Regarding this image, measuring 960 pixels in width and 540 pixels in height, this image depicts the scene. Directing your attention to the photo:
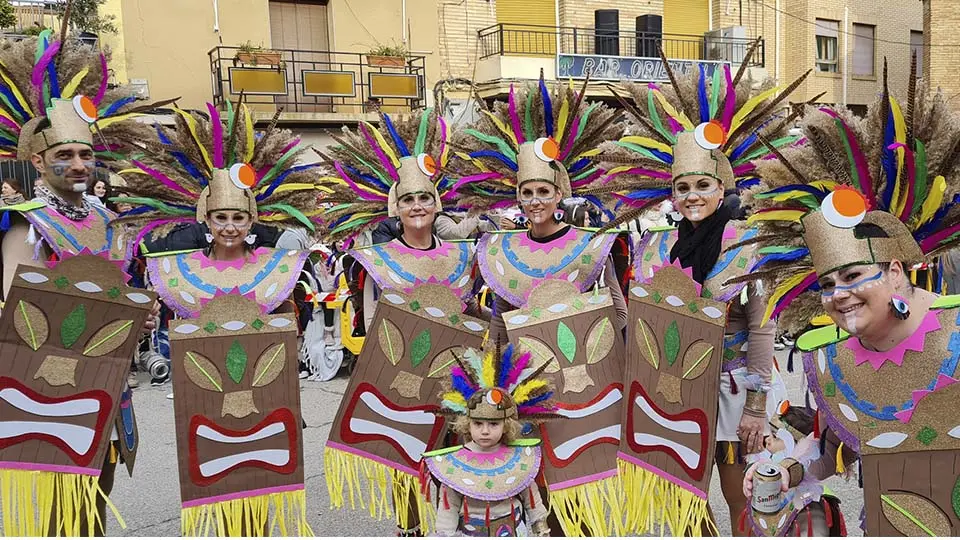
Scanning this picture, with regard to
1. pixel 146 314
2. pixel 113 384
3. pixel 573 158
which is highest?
pixel 573 158

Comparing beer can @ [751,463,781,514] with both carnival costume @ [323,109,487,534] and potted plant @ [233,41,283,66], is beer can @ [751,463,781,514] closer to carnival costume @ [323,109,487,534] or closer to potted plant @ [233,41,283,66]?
carnival costume @ [323,109,487,534]

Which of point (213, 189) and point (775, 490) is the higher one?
point (213, 189)

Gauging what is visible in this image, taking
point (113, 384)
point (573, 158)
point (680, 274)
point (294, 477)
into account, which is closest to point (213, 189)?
point (113, 384)

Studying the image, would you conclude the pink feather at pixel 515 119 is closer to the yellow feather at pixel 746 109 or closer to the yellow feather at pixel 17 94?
the yellow feather at pixel 746 109

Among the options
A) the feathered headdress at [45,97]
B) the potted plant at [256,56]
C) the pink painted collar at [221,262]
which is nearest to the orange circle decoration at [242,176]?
the pink painted collar at [221,262]

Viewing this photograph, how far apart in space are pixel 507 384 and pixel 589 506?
54 cm

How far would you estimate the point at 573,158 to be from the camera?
3.46m

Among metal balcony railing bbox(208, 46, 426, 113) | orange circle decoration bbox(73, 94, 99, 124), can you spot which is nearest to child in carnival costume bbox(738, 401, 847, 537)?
orange circle decoration bbox(73, 94, 99, 124)

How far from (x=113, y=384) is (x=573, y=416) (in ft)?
5.54

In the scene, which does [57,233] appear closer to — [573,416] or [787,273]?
[573,416]

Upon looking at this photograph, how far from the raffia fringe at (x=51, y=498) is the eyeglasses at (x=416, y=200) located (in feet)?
5.13

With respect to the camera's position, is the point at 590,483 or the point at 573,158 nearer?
the point at 590,483

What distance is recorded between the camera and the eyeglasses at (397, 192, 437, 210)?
3.42 m

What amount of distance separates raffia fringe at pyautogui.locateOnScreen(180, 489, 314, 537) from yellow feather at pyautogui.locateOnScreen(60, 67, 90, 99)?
1626 mm
